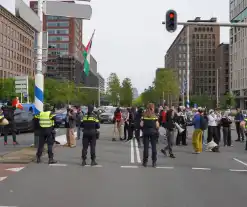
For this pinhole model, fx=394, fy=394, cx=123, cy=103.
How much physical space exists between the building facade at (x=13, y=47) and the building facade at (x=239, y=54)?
52.3m

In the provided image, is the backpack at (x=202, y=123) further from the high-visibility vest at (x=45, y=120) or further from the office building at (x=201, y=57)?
the office building at (x=201, y=57)

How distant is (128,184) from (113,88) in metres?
96.8

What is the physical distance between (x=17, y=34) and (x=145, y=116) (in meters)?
103

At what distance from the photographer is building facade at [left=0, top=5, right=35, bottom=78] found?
97062 mm

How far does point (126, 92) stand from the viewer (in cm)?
10900

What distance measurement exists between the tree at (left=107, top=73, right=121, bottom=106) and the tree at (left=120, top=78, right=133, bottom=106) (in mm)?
1802

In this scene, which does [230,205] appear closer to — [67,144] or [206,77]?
[67,144]

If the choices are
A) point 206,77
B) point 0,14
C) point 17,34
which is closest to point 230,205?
point 0,14

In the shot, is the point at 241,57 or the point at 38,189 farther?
the point at 241,57

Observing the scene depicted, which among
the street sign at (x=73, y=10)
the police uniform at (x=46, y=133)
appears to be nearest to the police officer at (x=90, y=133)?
the police uniform at (x=46, y=133)

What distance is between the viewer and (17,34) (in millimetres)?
108188

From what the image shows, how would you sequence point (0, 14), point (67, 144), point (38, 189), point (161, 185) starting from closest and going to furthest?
point (38, 189) < point (161, 185) < point (67, 144) < point (0, 14)

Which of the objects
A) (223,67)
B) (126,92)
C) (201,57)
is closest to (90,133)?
(126,92)

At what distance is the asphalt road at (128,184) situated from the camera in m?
6.79
